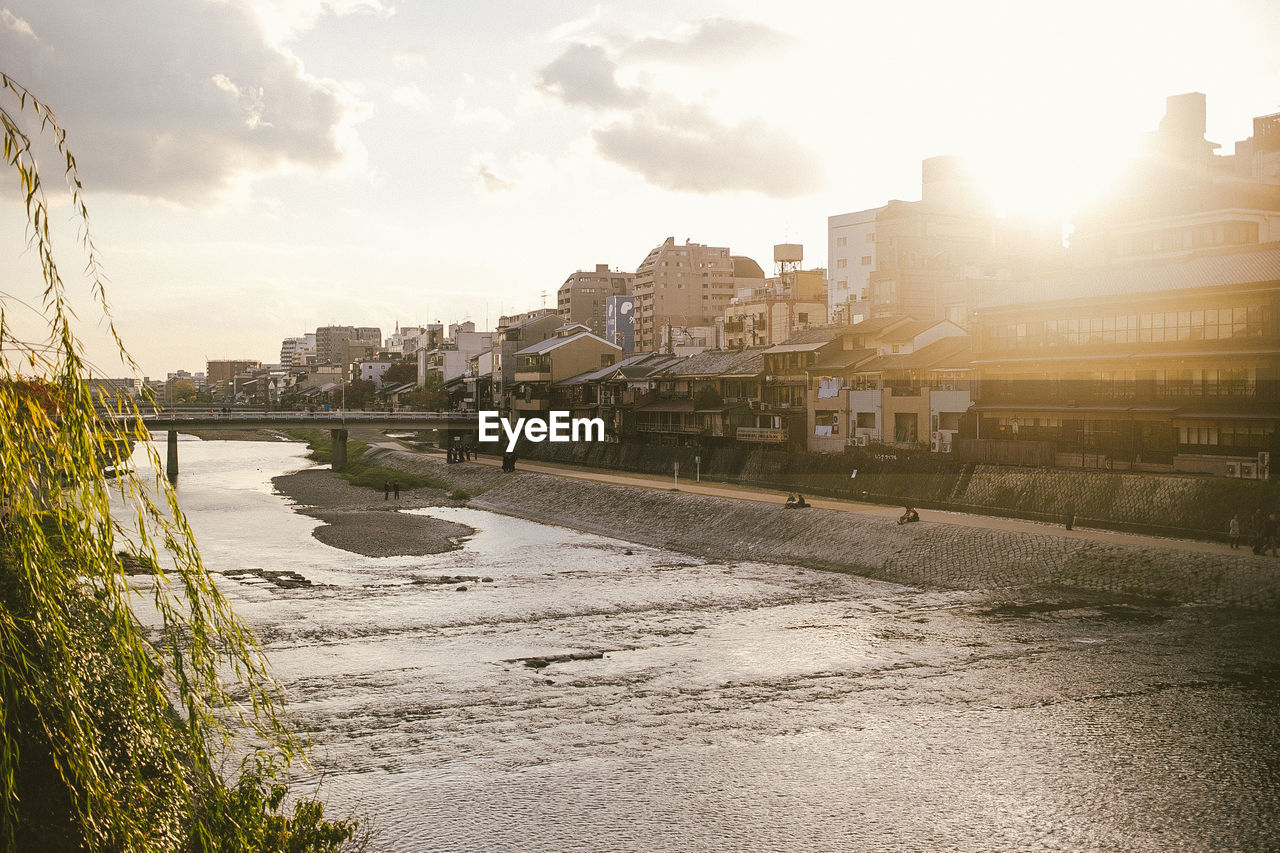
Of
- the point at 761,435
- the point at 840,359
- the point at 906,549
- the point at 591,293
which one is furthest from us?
the point at 591,293

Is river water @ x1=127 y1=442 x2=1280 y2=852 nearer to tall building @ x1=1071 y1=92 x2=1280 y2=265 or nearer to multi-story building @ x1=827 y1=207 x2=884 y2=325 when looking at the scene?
tall building @ x1=1071 y1=92 x2=1280 y2=265

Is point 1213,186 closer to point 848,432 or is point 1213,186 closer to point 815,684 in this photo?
point 848,432

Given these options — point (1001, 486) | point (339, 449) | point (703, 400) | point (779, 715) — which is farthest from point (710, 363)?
point (779, 715)

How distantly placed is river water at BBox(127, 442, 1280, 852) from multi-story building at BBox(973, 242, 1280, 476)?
9700 mm

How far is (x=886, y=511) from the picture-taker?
3403cm

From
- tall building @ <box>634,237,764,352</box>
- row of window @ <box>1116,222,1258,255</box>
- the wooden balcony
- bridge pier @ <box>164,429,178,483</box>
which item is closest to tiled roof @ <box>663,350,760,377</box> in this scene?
the wooden balcony

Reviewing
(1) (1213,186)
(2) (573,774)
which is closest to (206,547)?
(2) (573,774)

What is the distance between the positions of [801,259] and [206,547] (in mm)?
59507

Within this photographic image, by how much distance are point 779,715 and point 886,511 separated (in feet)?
61.6

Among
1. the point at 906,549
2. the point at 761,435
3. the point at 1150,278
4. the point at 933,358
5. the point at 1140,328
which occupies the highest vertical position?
the point at 1150,278

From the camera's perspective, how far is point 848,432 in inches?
1806

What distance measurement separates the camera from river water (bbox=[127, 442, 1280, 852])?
1268 centimetres

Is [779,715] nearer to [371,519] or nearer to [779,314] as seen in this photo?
[371,519]

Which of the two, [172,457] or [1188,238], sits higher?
[1188,238]
